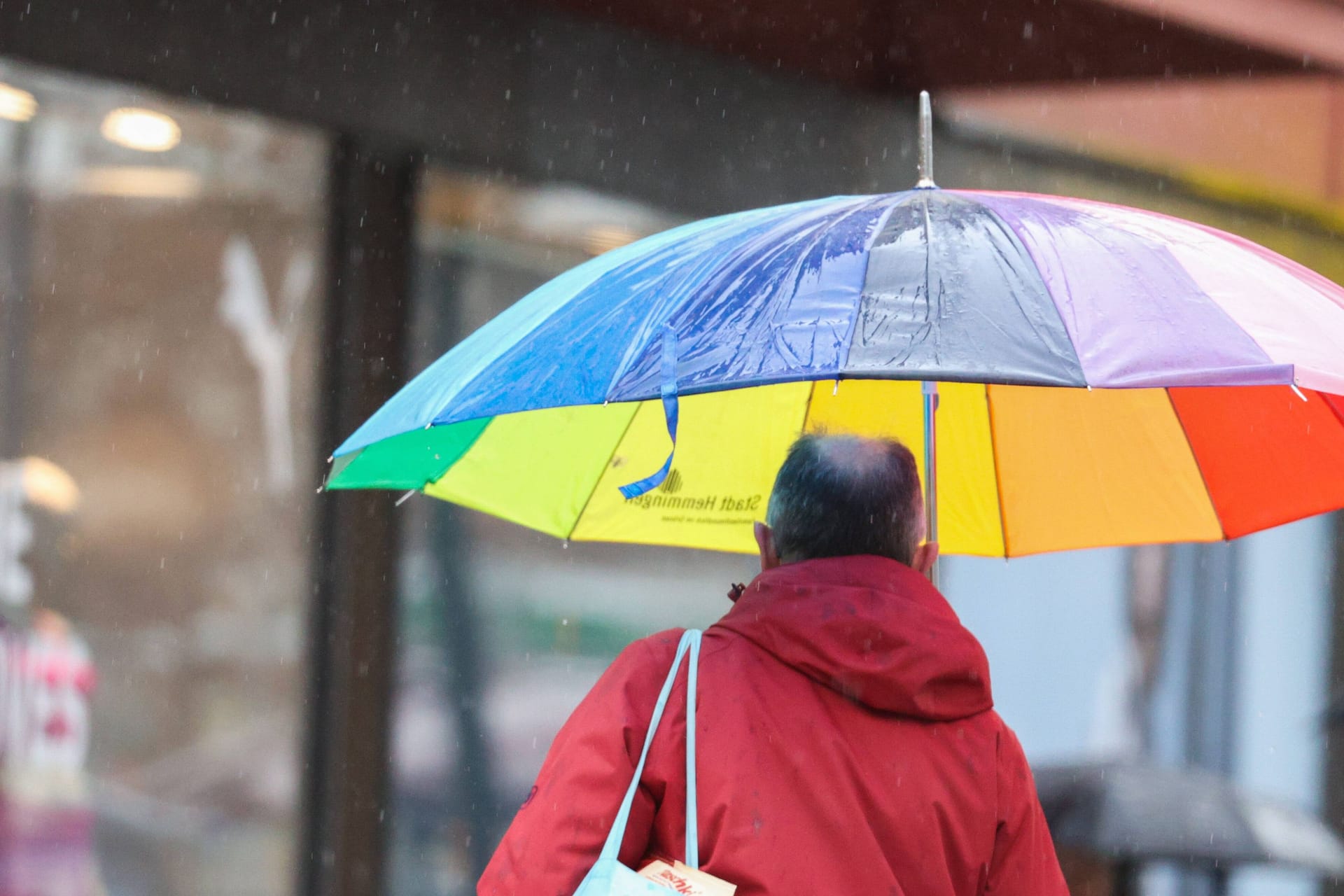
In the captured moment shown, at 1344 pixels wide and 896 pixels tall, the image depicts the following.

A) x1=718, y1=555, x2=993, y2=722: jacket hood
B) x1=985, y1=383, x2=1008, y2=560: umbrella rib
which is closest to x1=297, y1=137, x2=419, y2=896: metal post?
x1=985, y1=383, x2=1008, y2=560: umbrella rib

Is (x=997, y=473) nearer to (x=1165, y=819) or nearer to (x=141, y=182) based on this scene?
(x=1165, y=819)

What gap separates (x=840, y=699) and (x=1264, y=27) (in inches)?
204

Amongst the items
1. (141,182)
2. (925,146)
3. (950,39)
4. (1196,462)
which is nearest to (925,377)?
(925,146)

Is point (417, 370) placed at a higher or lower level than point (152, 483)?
higher

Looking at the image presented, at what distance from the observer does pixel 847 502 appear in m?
2.39

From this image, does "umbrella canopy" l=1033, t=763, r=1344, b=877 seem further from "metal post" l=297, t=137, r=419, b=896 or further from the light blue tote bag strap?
the light blue tote bag strap

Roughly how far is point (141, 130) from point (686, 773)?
150 inches

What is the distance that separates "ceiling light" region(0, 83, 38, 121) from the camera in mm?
4922

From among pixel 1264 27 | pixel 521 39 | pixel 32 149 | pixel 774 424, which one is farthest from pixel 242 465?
pixel 1264 27

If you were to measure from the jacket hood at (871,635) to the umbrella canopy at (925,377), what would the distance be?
0.92 feet

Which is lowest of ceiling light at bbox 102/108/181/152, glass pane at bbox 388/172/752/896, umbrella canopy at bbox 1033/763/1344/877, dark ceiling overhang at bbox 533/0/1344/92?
umbrella canopy at bbox 1033/763/1344/877

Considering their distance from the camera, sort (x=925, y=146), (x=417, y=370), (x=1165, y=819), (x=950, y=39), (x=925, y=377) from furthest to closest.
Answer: (x=950, y=39) < (x=417, y=370) < (x=1165, y=819) < (x=925, y=146) < (x=925, y=377)

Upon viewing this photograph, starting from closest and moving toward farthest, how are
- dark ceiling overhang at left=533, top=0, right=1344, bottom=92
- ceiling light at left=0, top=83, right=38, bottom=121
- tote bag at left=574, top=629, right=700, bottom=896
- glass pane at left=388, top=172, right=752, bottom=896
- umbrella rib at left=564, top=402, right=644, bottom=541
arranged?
1. tote bag at left=574, top=629, right=700, bottom=896
2. umbrella rib at left=564, top=402, right=644, bottom=541
3. ceiling light at left=0, top=83, right=38, bottom=121
4. glass pane at left=388, top=172, right=752, bottom=896
5. dark ceiling overhang at left=533, top=0, right=1344, bottom=92

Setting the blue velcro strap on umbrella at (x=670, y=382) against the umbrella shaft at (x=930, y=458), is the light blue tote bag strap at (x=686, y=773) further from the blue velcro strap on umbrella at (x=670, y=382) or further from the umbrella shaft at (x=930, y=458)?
the umbrella shaft at (x=930, y=458)
